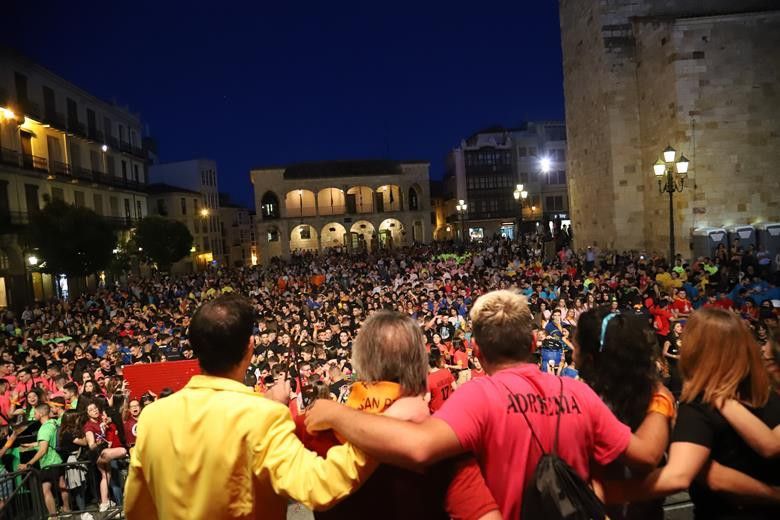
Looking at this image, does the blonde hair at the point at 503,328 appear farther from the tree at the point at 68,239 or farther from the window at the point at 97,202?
the window at the point at 97,202

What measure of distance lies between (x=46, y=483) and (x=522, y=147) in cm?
5015

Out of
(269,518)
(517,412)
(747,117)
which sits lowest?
(269,518)

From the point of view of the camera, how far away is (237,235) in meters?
61.7

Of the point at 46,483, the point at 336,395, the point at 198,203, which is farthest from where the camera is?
the point at 198,203

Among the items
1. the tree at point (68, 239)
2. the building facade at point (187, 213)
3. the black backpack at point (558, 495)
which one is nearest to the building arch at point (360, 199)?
the building facade at point (187, 213)

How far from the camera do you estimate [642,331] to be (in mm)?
2346

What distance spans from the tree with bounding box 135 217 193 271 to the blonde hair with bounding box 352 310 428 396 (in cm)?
3696

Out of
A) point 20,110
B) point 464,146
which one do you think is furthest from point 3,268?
point 464,146

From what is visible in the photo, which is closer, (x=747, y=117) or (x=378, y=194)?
(x=747, y=117)

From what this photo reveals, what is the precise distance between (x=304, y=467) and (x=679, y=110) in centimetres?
2039

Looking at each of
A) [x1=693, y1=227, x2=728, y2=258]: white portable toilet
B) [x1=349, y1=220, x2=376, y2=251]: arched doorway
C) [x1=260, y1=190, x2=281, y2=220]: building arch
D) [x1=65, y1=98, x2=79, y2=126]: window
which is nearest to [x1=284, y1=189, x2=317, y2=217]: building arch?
[x1=260, y1=190, x2=281, y2=220]: building arch

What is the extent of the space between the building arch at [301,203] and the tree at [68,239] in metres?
26.6

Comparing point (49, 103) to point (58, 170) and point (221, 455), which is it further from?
point (221, 455)

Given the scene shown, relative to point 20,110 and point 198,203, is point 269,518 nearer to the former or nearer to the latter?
point 20,110
